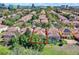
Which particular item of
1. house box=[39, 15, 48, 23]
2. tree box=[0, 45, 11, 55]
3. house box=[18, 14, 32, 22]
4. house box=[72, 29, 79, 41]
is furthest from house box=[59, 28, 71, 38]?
tree box=[0, 45, 11, 55]

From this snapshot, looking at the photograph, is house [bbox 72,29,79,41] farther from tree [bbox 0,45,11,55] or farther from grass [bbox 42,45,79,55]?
tree [bbox 0,45,11,55]

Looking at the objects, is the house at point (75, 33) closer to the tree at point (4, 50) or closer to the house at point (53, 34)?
the house at point (53, 34)

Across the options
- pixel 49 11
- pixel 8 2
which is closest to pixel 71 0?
pixel 49 11

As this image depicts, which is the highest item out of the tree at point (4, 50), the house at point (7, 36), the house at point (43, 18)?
the house at point (43, 18)

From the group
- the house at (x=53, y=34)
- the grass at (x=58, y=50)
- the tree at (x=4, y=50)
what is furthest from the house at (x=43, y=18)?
the tree at (x=4, y=50)

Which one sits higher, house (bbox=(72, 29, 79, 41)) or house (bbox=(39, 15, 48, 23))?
house (bbox=(39, 15, 48, 23))

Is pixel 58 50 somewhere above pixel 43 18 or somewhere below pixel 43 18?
below

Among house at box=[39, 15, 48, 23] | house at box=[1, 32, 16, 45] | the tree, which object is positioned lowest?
the tree

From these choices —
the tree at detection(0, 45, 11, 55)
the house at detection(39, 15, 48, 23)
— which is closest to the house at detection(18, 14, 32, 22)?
the house at detection(39, 15, 48, 23)

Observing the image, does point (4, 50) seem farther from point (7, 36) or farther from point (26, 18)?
point (26, 18)

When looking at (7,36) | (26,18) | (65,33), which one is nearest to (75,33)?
(65,33)

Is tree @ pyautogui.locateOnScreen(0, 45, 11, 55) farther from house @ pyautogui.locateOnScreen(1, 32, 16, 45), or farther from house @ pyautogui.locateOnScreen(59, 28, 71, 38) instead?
house @ pyautogui.locateOnScreen(59, 28, 71, 38)

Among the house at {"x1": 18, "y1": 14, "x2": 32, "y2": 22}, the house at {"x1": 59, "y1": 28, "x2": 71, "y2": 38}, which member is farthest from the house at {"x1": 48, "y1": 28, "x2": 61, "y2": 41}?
the house at {"x1": 18, "y1": 14, "x2": 32, "y2": 22}

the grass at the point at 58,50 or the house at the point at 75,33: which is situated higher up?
the house at the point at 75,33
